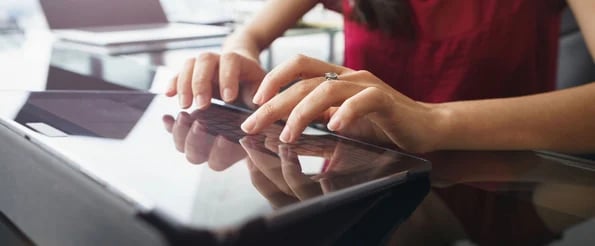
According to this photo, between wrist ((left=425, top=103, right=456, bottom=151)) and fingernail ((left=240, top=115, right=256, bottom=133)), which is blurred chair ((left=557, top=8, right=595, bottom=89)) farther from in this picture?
fingernail ((left=240, top=115, right=256, bottom=133))

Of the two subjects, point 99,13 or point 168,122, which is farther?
point 99,13

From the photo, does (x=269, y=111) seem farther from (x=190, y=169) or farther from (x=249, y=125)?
(x=190, y=169)

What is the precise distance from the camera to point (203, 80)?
0.57 meters

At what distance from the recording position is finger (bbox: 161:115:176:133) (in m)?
0.45

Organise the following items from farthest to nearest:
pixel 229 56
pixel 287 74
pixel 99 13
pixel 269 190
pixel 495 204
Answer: pixel 99 13 → pixel 229 56 → pixel 287 74 → pixel 495 204 → pixel 269 190

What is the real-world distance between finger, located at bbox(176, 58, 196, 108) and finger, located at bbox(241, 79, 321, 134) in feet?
0.38

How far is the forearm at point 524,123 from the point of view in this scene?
526mm

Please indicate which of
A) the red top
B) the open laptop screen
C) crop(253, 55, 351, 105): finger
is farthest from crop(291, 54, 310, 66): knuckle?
the open laptop screen

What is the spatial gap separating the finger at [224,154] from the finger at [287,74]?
0.10m

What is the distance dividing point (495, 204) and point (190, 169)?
0.23 meters

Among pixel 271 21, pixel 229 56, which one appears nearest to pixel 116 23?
pixel 271 21

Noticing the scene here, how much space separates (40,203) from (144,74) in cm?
44

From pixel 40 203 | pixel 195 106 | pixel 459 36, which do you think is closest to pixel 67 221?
pixel 40 203

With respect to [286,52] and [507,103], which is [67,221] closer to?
[507,103]
